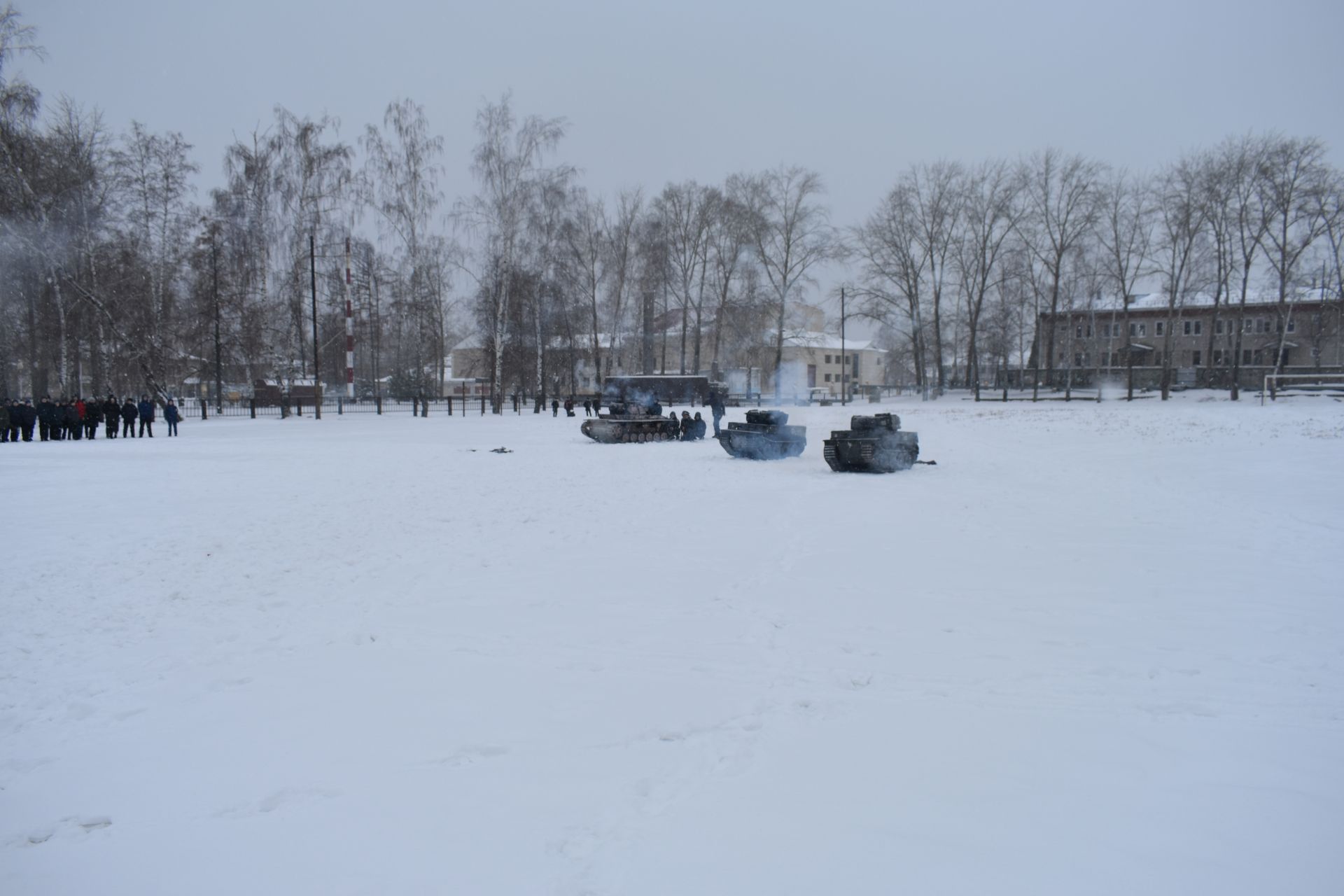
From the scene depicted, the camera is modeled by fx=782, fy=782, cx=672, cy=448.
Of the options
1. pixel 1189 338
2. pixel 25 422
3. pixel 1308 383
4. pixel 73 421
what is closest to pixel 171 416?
pixel 73 421

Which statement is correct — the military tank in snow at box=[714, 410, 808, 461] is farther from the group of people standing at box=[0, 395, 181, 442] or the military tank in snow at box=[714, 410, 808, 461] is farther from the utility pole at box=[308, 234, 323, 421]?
the utility pole at box=[308, 234, 323, 421]

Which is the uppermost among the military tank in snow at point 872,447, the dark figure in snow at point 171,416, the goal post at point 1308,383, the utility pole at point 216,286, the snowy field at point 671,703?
the utility pole at point 216,286

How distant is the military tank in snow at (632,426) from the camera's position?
22734mm

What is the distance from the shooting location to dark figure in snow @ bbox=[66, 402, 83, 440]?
21.9 metres

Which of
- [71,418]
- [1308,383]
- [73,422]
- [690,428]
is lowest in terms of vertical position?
[690,428]

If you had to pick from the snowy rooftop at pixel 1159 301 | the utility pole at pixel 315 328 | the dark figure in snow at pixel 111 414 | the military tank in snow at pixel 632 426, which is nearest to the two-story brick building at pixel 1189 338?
the snowy rooftop at pixel 1159 301

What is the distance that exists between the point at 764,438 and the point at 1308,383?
35973 millimetres

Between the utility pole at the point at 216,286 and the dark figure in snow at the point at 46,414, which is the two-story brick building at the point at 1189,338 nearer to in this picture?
the utility pole at the point at 216,286

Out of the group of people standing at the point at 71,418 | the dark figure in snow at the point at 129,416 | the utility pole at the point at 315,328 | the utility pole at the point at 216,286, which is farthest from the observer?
the utility pole at the point at 216,286

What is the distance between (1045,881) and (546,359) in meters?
48.3

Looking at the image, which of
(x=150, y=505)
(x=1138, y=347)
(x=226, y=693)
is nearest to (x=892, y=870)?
(x=226, y=693)

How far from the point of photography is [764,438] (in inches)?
706

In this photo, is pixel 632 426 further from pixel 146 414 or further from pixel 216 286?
pixel 216 286

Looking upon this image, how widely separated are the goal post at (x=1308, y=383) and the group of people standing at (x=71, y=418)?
41233 millimetres
